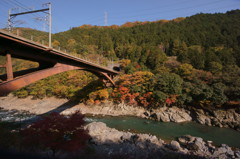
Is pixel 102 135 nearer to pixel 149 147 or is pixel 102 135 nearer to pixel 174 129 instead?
pixel 149 147

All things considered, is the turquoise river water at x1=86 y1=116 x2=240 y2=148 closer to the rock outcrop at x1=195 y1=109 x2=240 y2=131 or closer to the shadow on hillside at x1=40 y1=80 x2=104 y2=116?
the rock outcrop at x1=195 y1=109 x2=240 y2=131

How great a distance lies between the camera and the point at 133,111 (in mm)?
17109

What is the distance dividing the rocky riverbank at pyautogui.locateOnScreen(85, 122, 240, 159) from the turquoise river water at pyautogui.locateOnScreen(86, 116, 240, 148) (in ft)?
5.04

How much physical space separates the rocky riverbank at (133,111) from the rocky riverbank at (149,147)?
465 cm

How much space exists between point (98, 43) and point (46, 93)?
3663 centimetres

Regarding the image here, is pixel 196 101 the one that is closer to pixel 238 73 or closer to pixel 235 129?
pixel 235 129

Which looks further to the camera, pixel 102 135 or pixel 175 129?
pixel 175 129

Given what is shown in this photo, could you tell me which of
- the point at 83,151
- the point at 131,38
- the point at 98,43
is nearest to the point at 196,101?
the point at 83,151

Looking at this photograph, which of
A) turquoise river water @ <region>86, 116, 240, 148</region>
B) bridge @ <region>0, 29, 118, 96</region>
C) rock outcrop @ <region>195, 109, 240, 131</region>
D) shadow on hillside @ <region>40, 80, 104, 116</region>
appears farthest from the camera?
shadow on hillside @ <region>40, 80, 104, 116</region>

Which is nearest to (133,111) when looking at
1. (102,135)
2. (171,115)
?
(171,115)

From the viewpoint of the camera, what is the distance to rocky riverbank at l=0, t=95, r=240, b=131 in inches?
533

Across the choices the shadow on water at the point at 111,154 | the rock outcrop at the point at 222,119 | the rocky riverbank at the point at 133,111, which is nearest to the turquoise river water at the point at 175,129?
the rock outcrop at the point at 222,119

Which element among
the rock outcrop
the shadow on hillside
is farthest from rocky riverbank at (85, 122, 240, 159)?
the shadow on hillside

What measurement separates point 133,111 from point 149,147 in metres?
8.70
